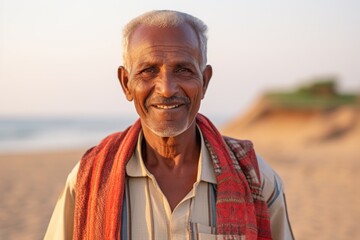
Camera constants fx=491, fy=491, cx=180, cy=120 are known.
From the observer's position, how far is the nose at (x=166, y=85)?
198 cm

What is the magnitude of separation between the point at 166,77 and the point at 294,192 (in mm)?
8434

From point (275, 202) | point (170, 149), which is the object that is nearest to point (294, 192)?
point (275, 202)

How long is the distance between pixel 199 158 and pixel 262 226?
40 cm

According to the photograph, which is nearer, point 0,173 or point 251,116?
point 0,173

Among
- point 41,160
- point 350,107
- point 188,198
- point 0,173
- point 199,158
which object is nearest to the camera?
point 188,198

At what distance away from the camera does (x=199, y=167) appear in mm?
2102

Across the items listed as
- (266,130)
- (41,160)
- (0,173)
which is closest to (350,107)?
(266,130)

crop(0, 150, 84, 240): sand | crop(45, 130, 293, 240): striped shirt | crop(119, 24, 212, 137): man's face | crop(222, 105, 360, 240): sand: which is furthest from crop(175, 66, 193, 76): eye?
crop(222, 105, 360, 240): sand

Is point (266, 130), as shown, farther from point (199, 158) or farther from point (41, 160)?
point (199, 158)

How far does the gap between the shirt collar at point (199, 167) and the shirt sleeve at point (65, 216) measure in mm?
242

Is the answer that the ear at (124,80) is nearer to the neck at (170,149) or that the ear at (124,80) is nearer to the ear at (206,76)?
the neck at (170,149)

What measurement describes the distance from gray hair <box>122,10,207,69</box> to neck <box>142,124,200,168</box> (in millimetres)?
324

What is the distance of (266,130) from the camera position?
25.1m

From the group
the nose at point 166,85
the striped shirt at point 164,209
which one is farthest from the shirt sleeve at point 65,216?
the nose at point 166,85
